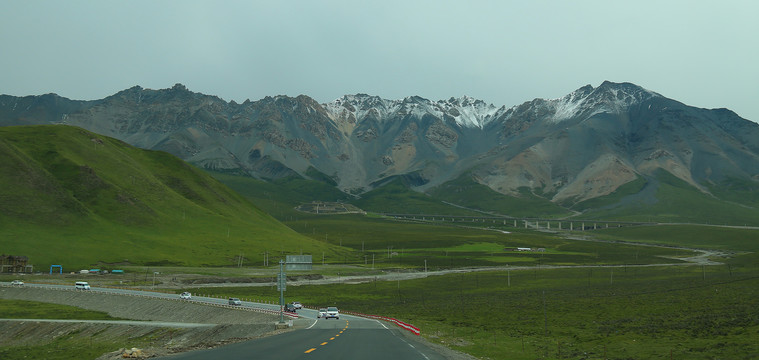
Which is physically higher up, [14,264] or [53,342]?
[14,264]

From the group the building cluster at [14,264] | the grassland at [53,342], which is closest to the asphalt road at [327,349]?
the grassland at [53,342]

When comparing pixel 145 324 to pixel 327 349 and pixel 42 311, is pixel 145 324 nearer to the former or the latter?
pixel 42 311

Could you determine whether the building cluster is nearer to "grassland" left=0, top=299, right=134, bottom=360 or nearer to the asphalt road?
"grassland" left=0, top=299, right=134, bottom=360

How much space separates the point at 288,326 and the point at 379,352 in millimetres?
28244

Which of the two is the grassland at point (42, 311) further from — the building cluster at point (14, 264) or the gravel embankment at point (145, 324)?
the building cluster at point (14, 264)

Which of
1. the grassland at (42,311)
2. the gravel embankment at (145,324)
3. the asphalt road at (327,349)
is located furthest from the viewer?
the grassland at (42,311)

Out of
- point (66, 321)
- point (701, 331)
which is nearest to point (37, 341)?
point (66, 321)

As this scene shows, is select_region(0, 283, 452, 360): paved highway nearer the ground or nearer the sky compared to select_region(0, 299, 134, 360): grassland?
nearer the sky

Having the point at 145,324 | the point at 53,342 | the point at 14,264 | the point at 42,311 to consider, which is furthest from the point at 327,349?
the point at 14,264

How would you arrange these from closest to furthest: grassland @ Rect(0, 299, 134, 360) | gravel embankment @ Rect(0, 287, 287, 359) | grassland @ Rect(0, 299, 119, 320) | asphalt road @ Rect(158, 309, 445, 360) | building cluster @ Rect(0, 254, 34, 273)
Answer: asphalt road @ Rect(158, 309, 445, 360), grassland @ Rect(0, 299, 134, 360), gravel embankment @ Rect(0, 287, 287, 359), grassland @ Rect(0, 299, 119, 320), building cluster @ Rect(0, 254, 34, 273)

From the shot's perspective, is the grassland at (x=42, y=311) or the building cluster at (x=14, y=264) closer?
the grassland at (x=42, y=311)

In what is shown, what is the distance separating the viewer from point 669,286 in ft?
410

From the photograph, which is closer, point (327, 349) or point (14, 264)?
point (327, 349)

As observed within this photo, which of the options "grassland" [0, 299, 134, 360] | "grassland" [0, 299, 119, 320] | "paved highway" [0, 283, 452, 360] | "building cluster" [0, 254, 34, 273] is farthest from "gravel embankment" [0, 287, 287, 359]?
"building cluster" [0, 254, 34, 273]
